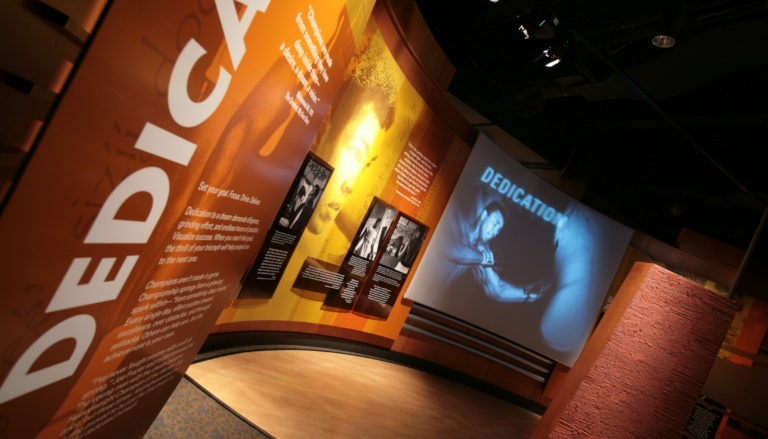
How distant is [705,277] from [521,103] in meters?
4.35

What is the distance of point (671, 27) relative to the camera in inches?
153

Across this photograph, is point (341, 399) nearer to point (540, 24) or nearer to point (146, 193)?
point (146, 193)

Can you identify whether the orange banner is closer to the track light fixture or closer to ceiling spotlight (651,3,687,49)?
ceiling spotlight (651,3,687,49)

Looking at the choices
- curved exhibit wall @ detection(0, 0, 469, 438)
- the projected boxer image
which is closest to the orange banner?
curved exhibit wall @ detection(0, 0, 469, 438)

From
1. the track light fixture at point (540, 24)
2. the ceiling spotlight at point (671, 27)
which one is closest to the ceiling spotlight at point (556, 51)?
the track light fixture at point (540, 24)

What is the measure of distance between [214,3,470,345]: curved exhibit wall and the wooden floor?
0.34 m

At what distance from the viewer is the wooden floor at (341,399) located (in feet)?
10.1

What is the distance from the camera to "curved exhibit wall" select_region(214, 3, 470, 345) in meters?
3.68

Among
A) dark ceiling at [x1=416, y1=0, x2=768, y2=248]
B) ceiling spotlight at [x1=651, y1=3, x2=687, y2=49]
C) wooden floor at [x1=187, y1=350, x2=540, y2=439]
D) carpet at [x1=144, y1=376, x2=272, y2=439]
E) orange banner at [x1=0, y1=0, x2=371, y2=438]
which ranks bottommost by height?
wooden floor at [x1=187, y1=350, x2=540, y2=439]

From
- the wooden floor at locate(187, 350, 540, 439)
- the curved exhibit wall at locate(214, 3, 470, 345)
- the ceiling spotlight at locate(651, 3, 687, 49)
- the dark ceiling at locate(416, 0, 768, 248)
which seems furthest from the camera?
the dark ceiling at locate(416, 0, 768, 248)

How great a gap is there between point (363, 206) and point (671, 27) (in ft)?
10.3

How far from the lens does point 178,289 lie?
1.32 meters

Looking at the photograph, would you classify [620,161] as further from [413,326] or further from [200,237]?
[200,237]

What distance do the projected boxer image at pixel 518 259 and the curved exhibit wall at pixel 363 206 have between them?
0.37 m
